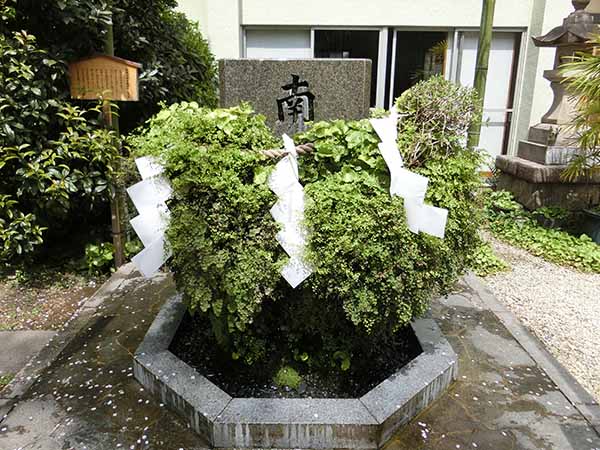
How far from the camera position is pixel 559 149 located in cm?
677

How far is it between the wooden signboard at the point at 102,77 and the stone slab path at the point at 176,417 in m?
2.15

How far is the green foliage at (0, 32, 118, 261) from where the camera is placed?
430cm

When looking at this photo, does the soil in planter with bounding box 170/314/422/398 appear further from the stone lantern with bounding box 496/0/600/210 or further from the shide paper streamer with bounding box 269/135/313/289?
the stone lantern with bounding box 496/0/600/210

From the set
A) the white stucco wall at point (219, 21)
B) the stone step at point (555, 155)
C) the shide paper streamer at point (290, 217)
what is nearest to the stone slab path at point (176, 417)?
the shide paper streamer at point (290, 217)

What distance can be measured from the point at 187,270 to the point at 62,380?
133cm

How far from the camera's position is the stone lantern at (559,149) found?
660cm

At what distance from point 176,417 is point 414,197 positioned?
1.90 metres

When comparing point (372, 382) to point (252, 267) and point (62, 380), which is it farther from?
point (62, 380)

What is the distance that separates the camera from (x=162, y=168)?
110 inches

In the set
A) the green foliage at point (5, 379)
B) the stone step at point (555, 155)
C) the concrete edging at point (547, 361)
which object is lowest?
the green foliage at point (5, 379)

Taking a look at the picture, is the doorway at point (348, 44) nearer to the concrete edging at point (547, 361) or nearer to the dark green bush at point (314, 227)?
the concrete edging at point (547, 361)

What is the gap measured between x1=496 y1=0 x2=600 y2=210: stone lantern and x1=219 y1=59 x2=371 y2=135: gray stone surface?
3.88 m

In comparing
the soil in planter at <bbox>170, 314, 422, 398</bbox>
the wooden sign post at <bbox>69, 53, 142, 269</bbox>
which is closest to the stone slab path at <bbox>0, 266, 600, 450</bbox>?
the soil in planter at <bbox>170, 314, 422, 398</bbox>

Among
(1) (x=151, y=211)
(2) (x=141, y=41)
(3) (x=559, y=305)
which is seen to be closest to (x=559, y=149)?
(3) (x=559, y=305)
